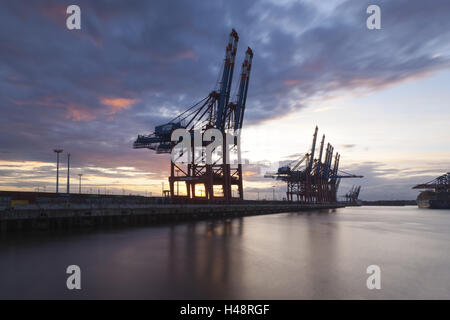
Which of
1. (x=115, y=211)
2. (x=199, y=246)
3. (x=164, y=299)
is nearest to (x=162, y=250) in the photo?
(x=199, y=246)

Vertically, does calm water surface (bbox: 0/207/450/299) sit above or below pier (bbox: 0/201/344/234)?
below

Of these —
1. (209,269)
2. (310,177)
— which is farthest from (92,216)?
(310,177)

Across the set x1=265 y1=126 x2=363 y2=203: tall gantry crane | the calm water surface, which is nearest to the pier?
the calm water surface

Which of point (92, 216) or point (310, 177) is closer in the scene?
point (92, 216)

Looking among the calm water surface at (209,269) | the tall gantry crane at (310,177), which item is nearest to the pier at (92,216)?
the calm water surface at (209,269)

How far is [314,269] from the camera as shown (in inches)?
539

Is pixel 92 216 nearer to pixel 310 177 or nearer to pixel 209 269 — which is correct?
pixel 209 269

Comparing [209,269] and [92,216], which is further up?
[92,216]

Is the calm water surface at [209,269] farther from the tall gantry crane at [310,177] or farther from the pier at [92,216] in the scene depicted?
the tall gantry crane at [310,177]

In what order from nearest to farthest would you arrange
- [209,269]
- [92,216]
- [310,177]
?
[209,269] → [92,216] → [310,177]

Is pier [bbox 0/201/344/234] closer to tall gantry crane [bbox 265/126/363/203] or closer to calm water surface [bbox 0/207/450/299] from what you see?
calm water surface [bbox 0/207/450/299]

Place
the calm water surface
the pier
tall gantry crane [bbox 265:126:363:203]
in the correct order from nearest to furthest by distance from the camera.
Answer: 1. the calm water surface
2. the pier
3. tall gantry crane [bbox 265:126:363:203]
